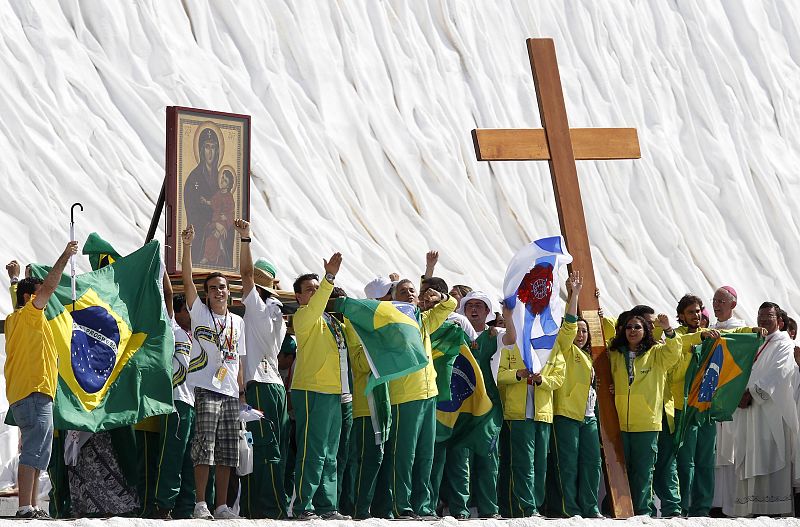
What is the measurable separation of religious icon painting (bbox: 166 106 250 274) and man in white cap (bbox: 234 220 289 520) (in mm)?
1370

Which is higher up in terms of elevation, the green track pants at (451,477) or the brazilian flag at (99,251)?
the brazilian flag at (99,251)

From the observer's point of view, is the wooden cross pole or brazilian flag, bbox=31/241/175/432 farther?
the wooden cross pole

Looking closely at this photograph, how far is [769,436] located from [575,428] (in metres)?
1.60

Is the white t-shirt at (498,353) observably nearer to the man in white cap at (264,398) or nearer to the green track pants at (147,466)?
the man in white cap at (264,398)

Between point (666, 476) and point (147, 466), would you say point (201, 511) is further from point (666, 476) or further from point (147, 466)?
point (666, 476)

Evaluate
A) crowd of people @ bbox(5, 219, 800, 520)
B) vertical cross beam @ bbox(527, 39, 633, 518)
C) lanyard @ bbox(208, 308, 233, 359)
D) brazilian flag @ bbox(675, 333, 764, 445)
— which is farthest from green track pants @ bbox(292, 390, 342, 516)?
brazilian flag @ bbox(675, 333, 764, 445)

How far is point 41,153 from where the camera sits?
569 inches

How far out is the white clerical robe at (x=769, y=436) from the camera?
30.6ft

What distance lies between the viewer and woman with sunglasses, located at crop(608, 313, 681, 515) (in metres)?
8.45

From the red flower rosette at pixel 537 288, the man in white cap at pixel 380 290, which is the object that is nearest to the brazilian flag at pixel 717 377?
the red flower rosette at pixel 537 288

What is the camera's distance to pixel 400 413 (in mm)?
7633

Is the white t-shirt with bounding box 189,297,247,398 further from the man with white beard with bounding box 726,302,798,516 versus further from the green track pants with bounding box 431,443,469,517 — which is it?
the man with white beard with bounding box 726,302,798,516

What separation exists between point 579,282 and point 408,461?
145cm

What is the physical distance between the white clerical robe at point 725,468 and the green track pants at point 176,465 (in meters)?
3.58
